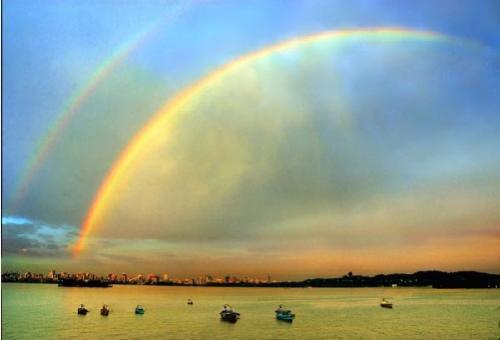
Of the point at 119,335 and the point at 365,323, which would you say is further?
the point at 365,323

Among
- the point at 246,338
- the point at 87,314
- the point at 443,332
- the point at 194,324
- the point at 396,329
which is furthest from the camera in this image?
the point at 87,314

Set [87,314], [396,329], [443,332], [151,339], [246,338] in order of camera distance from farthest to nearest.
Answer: [87,314] → [396,329] → [443,332] → [246,338] → [151,339]

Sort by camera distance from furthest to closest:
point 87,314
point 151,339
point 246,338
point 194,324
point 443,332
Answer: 1. point 87,314
2. point 194,324
3. point 443,332
4. point 246,338
5. point 151,339

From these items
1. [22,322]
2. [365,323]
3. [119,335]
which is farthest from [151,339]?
[365,323]

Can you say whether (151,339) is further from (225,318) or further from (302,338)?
(225,318)

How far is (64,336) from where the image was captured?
4259cm

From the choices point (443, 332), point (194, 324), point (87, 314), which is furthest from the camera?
point (87, 314)

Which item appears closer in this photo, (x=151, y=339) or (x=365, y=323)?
(x=151, y=339)

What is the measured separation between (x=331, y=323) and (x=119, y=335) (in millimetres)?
23223

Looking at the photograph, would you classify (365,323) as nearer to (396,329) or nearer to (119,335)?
(396,329)

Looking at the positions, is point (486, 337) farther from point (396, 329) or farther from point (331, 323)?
point (331, 323)

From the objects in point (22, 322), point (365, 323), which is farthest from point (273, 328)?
point (22, 322)

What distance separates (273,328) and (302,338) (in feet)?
31.5

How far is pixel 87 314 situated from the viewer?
A: 216ft
